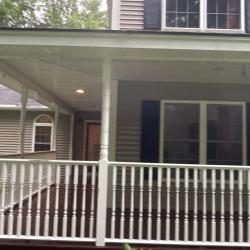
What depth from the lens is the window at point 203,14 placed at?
22.8 ft

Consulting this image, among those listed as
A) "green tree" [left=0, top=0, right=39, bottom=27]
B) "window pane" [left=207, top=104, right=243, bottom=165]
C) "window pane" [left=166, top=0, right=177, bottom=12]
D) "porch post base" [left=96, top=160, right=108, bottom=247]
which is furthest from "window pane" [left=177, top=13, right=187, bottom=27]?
"green tree" [left=0, top=0, right=39, bottom=27]

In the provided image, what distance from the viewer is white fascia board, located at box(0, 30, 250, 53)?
4.57m

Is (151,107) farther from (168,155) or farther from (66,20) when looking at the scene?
(66,20)

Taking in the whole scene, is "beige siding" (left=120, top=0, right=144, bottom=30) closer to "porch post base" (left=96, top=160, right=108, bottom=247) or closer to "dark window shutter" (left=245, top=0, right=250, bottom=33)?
"dark window shutter" (left=245, top=0, right=250, bottom=33)

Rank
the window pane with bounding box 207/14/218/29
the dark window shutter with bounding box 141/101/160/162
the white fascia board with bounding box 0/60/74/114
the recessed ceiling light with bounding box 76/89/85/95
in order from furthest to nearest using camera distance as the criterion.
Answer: the recessed ceiling light with bounding box 76/89/85/95, the window pane with bounding box 207/14/218/29, the dark window shutter with bounding box 141/101/160/162, the white fascia board with bounding box 0/60/74/114

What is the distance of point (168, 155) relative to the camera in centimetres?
688

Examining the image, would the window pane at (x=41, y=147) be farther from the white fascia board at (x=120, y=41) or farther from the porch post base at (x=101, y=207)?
the white fascia board at (x=120, y=41)

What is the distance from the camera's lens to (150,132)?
270 inches

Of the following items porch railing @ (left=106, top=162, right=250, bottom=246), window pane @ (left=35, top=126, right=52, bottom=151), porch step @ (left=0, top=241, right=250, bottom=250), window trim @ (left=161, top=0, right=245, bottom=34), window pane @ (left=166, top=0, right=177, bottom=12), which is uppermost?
window pane @ (left=166, top=0, right=177, bottom=12)

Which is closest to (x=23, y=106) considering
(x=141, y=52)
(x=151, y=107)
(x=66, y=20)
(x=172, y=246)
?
(x=151, y=107)

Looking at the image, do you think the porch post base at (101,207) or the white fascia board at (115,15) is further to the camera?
the white fascia board at (115,15)

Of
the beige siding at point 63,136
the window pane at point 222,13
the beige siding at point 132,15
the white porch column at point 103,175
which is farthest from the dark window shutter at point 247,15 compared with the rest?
the beige siding at point 63,136

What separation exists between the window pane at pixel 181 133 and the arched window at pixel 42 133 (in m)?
8.39

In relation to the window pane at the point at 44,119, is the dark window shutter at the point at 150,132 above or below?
below
